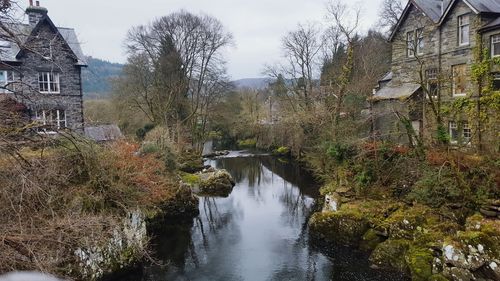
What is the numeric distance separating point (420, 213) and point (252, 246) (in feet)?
24.5

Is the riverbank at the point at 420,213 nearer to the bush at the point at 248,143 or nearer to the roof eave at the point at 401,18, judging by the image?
the roof eave at the point at 401,18

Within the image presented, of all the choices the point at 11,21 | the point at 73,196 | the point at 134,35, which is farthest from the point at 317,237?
the point at 134,35

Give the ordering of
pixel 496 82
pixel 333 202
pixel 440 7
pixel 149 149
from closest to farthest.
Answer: pixel 333 202, pixel 496 82, pixel 149 149, pixel 440 7

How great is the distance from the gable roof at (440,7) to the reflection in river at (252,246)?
13.9 metres

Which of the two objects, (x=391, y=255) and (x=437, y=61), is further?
(x=437, y=61)

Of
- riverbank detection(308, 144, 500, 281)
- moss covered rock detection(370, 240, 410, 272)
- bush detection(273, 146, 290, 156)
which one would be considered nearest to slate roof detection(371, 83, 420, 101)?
riverbank detection(308, 144, 500, 281)

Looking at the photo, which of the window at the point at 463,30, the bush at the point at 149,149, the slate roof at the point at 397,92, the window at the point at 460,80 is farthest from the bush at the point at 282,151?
the window at the point at 463,30

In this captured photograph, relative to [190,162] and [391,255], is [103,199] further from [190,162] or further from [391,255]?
[190,162]

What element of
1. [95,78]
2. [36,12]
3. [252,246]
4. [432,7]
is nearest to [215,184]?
[252,246]

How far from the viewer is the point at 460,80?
22.3 metres

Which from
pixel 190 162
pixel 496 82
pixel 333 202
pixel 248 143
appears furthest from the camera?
pixel 248 143

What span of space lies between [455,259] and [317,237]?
6.66 meters

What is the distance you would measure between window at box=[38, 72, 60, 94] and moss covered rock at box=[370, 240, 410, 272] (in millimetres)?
21926

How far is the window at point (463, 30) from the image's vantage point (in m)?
22.2
